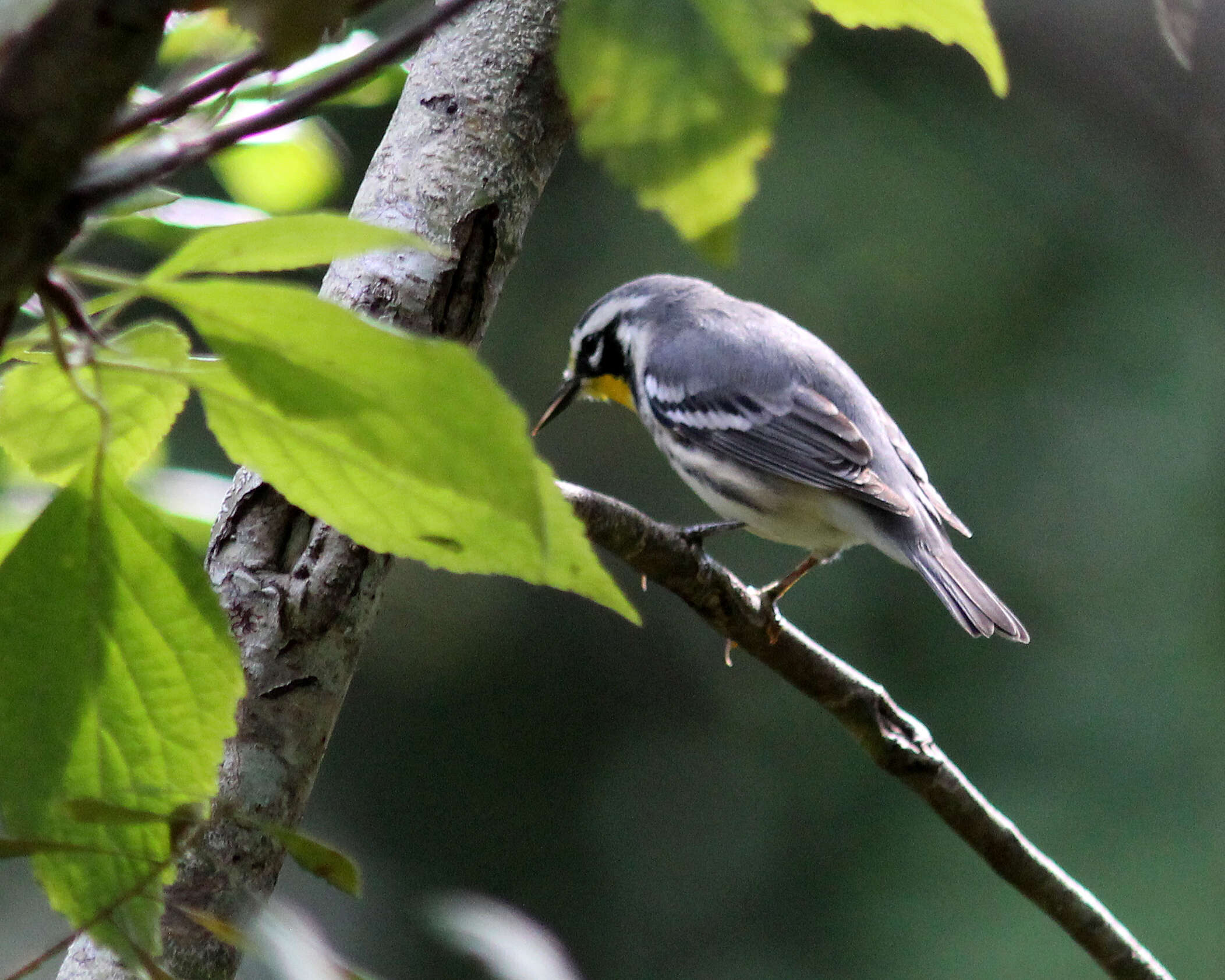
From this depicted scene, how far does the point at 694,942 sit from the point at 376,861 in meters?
0.96

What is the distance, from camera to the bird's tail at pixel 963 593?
155 cm

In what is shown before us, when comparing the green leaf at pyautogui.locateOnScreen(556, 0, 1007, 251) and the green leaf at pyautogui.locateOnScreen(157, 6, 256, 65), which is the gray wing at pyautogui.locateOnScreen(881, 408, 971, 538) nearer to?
the green leaf at pyautogui.locateOnScreen(157, 6, 256, 65)

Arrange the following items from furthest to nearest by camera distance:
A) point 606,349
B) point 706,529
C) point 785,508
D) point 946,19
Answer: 1. point 606,349
2. point 785,508
3. point 706,529
4. point 946,19

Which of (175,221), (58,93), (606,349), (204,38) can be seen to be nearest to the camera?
(58,93)

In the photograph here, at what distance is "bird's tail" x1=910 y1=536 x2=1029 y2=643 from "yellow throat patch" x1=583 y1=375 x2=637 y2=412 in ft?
2.28

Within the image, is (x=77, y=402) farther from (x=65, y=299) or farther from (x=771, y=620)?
(x=771, y=620)

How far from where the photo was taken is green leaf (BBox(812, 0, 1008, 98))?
276 mm

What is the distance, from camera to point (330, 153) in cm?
66

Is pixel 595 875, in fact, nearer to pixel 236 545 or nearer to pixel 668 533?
pixel 668 533

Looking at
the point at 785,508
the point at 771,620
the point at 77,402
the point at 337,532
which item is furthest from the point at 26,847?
the point at 785,508

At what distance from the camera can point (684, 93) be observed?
0.72 ft

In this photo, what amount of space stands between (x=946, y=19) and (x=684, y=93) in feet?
0.31

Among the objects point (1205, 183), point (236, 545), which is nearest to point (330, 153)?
point (236, 545)

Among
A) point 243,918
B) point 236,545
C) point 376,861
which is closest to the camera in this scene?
point 243,918
